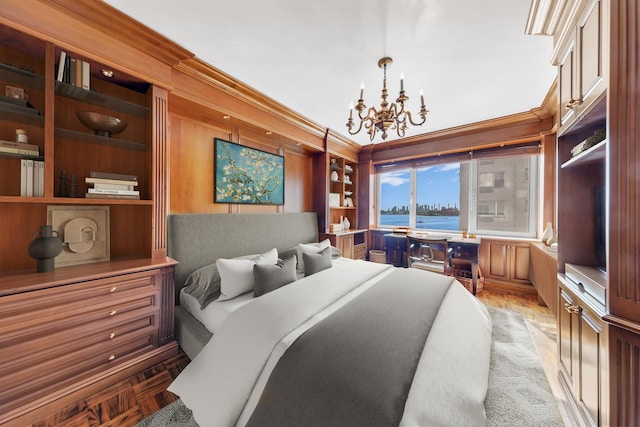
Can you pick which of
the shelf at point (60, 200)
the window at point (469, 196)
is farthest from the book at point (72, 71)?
the window at point (469, 196)

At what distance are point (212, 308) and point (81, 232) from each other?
3.99 ft

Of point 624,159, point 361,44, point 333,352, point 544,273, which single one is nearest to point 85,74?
point 361,44

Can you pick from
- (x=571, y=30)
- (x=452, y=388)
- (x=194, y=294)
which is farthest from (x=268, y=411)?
(x=571, y=30)

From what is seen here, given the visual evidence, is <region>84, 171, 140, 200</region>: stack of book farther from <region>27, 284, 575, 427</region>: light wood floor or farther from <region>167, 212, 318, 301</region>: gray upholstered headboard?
<region>27, 284, 575, 427</region>: light wood floor

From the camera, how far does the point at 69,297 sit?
1.50 meters

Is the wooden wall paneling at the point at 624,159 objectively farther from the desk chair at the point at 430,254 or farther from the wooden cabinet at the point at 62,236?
the wooden cabinet at the point at 62,236

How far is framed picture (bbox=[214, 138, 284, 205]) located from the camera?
9.30ft

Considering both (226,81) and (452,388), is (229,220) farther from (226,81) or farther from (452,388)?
(452,388)

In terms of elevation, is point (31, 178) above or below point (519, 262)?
above

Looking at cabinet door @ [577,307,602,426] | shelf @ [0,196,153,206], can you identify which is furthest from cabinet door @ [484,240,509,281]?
shelf @ [0,196,153,206]

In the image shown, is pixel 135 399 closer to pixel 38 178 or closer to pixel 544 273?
pixel 38 178

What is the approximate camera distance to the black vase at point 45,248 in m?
1.57

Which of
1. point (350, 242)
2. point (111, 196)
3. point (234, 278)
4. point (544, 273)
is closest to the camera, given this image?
point (111, 196)

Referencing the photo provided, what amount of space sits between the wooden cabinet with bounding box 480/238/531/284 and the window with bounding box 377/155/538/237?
41 cm
